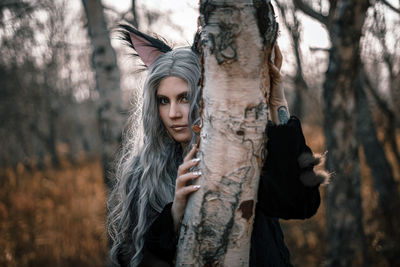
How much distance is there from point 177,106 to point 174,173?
1.51 feet

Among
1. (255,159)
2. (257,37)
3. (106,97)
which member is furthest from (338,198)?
(106,97)

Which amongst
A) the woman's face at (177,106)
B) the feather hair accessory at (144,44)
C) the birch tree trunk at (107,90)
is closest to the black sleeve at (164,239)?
the woman's face at (177,106)

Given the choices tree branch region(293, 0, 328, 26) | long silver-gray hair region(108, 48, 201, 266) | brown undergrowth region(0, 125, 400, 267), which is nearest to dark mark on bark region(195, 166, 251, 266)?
long silver-gray hair region(108, 48, 201, 266)

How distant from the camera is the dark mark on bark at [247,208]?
0.92 meters

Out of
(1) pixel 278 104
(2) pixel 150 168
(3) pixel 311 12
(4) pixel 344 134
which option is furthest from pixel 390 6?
(2) pixel 150 168

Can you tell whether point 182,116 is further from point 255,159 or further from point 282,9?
point 282,9

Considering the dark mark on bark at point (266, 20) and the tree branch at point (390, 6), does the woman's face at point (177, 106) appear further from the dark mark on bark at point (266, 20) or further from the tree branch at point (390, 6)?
the tree branch at point (390, 6)

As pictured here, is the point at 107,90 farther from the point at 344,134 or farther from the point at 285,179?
the point at 285,179

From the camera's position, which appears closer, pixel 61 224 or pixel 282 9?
pixel 282 9

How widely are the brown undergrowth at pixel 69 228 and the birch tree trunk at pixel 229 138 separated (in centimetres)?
387

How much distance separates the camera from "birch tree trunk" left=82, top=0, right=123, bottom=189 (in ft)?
11.6

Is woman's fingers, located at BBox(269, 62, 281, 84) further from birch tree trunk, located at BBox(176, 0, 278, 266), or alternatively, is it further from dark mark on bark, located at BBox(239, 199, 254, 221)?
dark mark on bark, located at BBox(239, 199, 254, 221)

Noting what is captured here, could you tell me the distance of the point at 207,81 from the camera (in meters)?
0.94

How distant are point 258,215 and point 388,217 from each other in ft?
13.3
